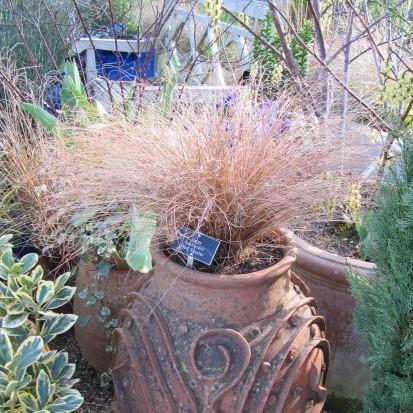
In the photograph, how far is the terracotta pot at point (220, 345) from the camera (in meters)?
1.18

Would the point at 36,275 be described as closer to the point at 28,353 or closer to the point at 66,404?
the point at 28,353

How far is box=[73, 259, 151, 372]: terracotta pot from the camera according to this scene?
1673mm

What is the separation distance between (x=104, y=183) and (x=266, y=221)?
1.41 feet

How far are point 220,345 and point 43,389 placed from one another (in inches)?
19.4

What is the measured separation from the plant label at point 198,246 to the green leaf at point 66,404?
0.47 m

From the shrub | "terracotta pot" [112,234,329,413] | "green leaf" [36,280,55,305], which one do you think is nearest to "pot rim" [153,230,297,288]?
"terracotta pot" [112,234,329,413]

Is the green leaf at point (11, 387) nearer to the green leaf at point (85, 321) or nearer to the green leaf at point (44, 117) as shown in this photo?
the green leaf at point (85, 321)

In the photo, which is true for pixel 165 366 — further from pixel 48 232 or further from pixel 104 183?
pixel 48 232

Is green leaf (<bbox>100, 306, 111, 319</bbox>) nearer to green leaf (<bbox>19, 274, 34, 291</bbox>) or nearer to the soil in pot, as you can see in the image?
green leaf (<bbox>19, 274, 34, 291</bbox>)

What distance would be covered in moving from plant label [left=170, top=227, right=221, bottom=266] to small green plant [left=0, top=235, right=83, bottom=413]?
0.42 meters

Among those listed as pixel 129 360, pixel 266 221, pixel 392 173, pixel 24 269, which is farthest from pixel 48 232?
pixel 392 173

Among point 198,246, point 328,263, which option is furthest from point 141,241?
point 328,263

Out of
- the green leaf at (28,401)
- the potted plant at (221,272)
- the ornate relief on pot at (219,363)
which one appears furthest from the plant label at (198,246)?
the green leaf at (28,401)

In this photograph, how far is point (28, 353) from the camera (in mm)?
1301
